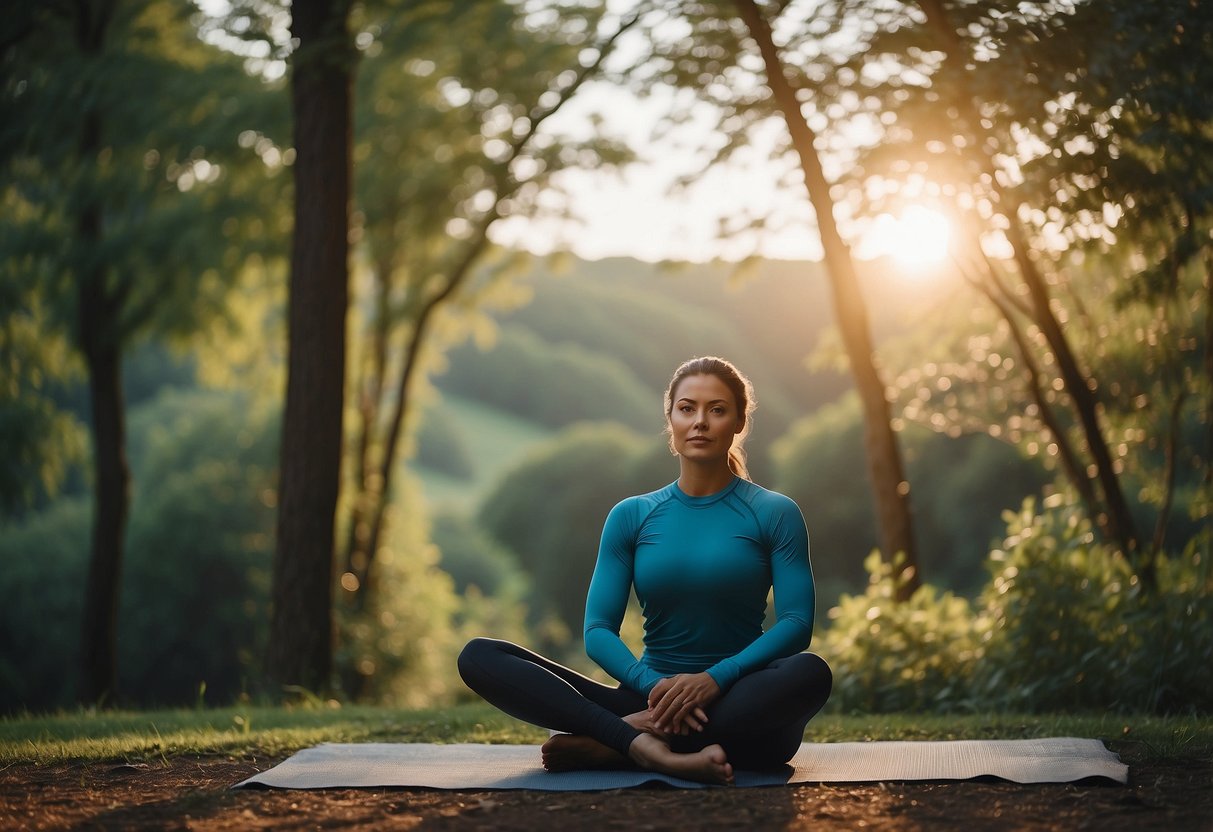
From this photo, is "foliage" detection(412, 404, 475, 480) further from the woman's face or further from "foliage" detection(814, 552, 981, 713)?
the woman's face

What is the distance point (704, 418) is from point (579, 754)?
1283 millimetres

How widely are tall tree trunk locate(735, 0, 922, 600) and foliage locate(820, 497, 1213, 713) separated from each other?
1.05m

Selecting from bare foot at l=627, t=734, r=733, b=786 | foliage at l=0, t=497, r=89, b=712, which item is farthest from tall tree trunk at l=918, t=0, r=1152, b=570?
foliage at l=0, t=497, r=89, b=712

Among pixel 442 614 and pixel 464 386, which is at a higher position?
pixel 464 386

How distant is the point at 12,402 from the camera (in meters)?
13.7

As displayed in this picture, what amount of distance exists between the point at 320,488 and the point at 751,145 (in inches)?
180

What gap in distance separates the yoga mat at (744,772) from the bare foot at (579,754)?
3 cm

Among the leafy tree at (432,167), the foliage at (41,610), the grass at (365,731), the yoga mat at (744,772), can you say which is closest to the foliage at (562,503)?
the foliage at (41,610)

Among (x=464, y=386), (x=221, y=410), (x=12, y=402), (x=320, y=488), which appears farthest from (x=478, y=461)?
(x=320, y=488)

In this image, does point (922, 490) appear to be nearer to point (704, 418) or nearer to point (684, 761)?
point (704, 418)

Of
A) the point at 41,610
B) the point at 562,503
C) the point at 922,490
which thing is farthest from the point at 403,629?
the point at 562,503

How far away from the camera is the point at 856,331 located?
883 centimetres

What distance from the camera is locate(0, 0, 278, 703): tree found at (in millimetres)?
12492

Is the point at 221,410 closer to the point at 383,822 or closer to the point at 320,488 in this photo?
the point at 320,488
